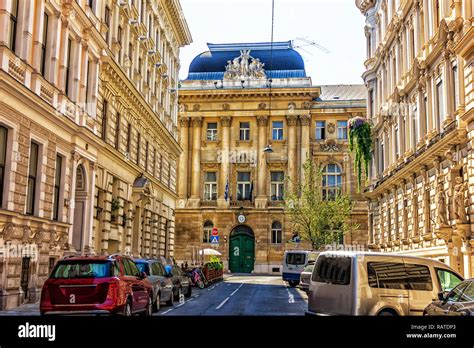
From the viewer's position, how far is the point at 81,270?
12.5m

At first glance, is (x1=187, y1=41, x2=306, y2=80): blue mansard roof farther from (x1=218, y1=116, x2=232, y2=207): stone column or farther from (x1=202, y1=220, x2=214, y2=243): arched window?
(x1=202, y1=220, x2=214, y2=243): arched window

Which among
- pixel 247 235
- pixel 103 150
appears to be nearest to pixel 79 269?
pixel 103 150

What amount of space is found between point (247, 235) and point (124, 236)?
27541 mm

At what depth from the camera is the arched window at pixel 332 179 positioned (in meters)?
58.0

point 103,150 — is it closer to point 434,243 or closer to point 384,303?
point 434,243

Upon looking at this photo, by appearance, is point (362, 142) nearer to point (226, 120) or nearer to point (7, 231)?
point (226, 120)

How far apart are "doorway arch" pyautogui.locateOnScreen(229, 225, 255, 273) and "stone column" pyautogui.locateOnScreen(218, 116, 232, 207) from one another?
3.41 metres

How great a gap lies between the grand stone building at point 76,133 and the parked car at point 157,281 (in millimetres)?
3822

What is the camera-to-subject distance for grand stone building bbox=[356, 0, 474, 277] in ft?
77.2

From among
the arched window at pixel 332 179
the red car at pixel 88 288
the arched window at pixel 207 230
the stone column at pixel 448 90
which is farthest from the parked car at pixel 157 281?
the arched window at pixel 332 179

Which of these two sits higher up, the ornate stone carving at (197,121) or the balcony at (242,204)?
the ornate stone carving at (197,121)

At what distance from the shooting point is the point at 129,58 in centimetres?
3216

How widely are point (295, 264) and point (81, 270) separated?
2434 cm

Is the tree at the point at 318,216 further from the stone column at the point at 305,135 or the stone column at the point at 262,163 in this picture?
the stone column at the point at 305,135
